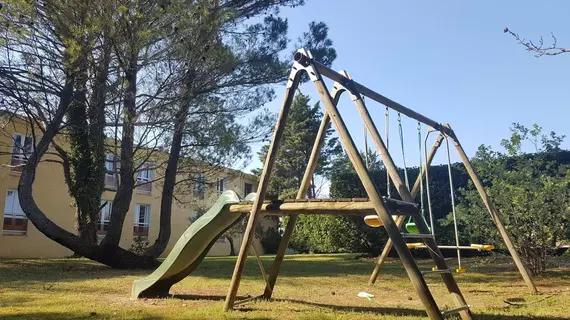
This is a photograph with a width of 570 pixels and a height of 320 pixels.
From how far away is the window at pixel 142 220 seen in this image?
29.3 metres

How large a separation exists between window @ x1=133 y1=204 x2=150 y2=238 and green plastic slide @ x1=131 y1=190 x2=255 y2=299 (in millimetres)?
23489

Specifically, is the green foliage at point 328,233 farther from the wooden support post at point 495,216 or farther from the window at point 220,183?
the wooden support post at point 495,216

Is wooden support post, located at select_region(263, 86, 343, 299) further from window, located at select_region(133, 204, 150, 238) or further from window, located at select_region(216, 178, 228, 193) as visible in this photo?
window, located at select_region(133, 204, 150, 238)

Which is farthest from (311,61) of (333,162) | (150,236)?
(333,162)

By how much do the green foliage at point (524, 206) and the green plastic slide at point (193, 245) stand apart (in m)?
5.32

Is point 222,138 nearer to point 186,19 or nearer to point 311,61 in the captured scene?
point 186,19

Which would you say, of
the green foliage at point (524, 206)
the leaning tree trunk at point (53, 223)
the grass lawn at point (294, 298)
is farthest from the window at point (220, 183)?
the green foliage at point (524, 206)

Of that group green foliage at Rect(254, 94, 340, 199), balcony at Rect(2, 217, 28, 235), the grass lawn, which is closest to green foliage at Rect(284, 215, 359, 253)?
the grass lawn

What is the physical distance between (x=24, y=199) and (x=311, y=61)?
1074cm

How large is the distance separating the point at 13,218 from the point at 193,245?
2076 centimetres

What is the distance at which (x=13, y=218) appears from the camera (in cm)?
2319

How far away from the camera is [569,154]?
13711mm

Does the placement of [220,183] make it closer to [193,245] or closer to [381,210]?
[193,245]

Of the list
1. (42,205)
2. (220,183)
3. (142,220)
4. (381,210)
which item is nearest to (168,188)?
(220,183)
